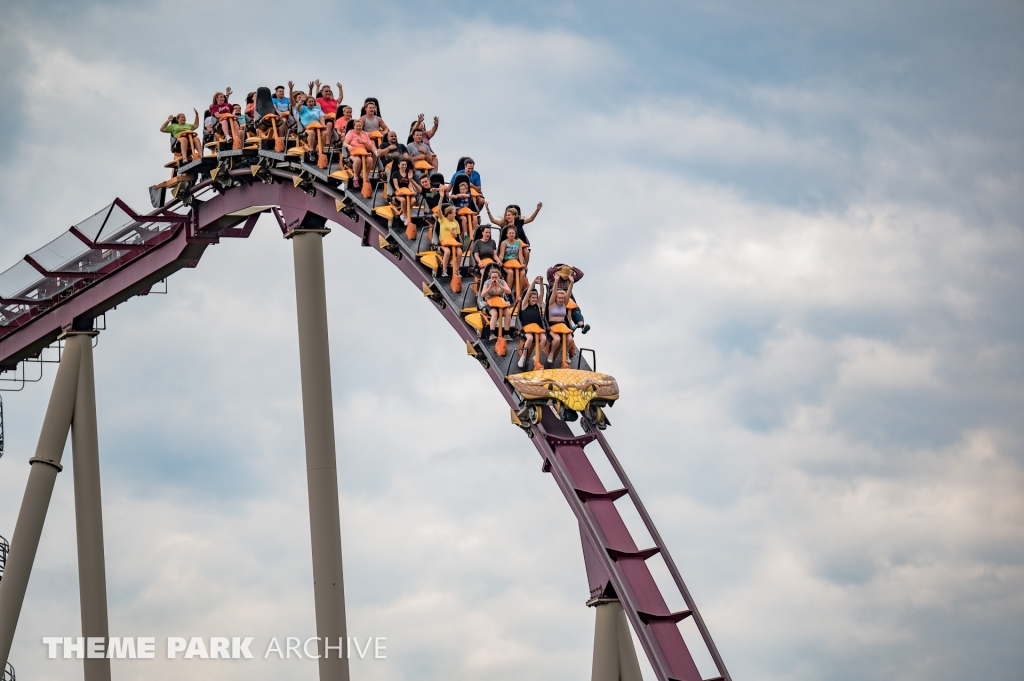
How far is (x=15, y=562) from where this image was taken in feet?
61.8

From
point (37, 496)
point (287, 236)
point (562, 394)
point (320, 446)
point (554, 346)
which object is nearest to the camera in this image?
point (562, 394)

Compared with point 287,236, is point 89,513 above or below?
below

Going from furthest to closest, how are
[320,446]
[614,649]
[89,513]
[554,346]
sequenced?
[89,513] → [320,446] → [554,346] → [614,649]

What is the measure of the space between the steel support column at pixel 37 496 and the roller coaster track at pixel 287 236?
0.85 metres

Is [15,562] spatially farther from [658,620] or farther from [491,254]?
[658,620]

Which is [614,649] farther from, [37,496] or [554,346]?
[37,496]

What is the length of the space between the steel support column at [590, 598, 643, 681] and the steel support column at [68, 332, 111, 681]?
7.23m

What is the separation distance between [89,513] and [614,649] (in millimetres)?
7854

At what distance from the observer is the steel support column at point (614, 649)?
1346 cm

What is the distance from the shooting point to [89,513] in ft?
61.9

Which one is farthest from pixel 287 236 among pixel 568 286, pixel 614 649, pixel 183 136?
pixel 614 649

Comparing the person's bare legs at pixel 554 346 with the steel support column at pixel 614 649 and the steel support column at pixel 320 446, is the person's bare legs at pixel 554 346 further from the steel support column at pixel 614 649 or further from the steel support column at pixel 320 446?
the steel support column at pixel 320 446

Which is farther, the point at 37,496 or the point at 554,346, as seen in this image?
the point at 37,496

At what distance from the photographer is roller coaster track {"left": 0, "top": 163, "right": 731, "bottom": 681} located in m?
12.8
